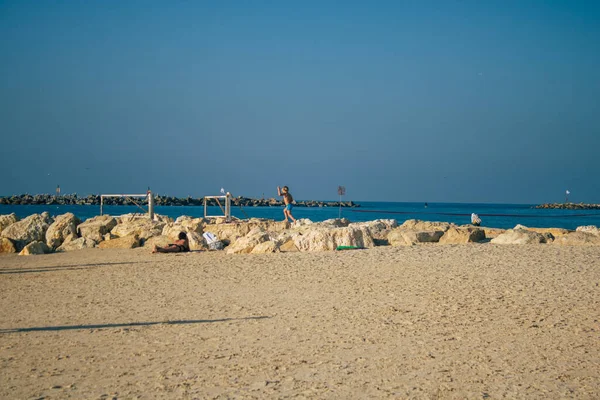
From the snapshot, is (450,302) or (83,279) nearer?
(450,302)

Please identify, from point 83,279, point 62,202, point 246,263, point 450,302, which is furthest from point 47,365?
point 62,202

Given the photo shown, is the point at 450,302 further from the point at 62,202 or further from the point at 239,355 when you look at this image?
the point at 62,202

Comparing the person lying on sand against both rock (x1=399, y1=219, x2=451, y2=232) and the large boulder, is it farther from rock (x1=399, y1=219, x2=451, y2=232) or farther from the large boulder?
rock (x1=399, y1=219, x2=451, y2=232)

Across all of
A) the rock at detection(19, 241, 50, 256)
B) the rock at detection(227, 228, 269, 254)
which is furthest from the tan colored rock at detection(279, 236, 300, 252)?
the rock at detection(19, 241, 50, 256)

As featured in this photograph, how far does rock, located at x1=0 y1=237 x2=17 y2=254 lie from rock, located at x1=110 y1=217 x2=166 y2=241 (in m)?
2.89

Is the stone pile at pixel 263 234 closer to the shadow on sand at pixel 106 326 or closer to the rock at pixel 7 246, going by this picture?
the rock at pixel 7 246

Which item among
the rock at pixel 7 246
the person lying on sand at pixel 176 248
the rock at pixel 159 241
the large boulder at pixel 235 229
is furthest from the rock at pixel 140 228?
the rock at pixel 7 246

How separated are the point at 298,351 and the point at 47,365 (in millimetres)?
2228

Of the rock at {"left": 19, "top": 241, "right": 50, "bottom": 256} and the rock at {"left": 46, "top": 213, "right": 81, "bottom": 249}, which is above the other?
the rock at {"left": 46, "top": 213, "right": 81, "bottom": 249}

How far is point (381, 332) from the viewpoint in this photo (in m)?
6.14

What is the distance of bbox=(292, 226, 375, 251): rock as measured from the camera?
1239 centimetres

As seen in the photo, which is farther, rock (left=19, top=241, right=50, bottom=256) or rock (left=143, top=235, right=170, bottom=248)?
rock (left=19, top=241, right=50, bottom=256)

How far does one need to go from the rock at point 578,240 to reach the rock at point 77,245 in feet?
39.9

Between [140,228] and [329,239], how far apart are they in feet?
25.1
